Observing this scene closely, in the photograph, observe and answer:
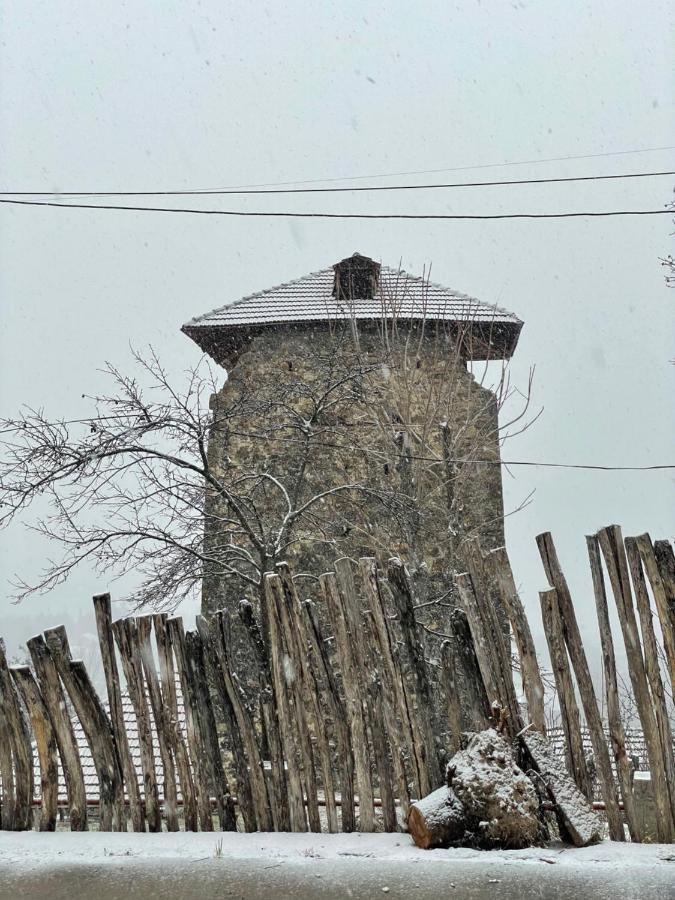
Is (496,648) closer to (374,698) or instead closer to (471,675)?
(471,675)

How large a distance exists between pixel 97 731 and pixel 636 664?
2.40 m

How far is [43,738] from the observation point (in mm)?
3318

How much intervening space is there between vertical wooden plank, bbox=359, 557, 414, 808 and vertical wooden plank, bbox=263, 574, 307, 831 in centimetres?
41

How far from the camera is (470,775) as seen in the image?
9.14 feet

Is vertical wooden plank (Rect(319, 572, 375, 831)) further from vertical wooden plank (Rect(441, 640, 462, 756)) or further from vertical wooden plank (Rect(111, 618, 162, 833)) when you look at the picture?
vertical wooden plank (Rect(111, 618, 162, 833))

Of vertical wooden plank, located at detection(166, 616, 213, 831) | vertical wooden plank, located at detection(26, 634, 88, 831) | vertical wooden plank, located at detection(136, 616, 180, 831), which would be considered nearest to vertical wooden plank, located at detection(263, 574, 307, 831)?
vertical wooden plank, located at detection(166, 616, 213, 831)

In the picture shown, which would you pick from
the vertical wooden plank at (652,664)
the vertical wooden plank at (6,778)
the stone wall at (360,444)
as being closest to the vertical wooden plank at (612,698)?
the vertical wooden plank at (652,664)

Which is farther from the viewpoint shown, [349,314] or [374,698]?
[349,314]

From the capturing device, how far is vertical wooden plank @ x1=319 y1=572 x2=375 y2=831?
3.08 meters

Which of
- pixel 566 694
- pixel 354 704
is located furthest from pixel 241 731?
pixel 566 694

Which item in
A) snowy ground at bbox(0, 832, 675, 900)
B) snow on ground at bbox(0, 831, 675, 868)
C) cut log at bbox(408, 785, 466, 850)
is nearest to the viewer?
snowy ground at bbox(0, 832, 675, 900)

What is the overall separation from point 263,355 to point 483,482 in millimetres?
3904

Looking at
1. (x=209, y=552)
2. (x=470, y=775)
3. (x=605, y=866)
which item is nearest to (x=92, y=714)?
(x=470, y=775)

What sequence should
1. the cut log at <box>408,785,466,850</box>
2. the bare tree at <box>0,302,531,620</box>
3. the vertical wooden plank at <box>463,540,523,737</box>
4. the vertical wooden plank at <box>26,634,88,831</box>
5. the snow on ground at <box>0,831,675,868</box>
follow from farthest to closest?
the bare tree at <box>0,302,531,620</box> → the vertical wooden plank at <box>26,634,88,831</box> → the vertical wooden plank at <box>463,540,523,737</box> → the cut log at <box>408,785,466,850</box> → the snow on ground at <box>0,831,675,868</box>
